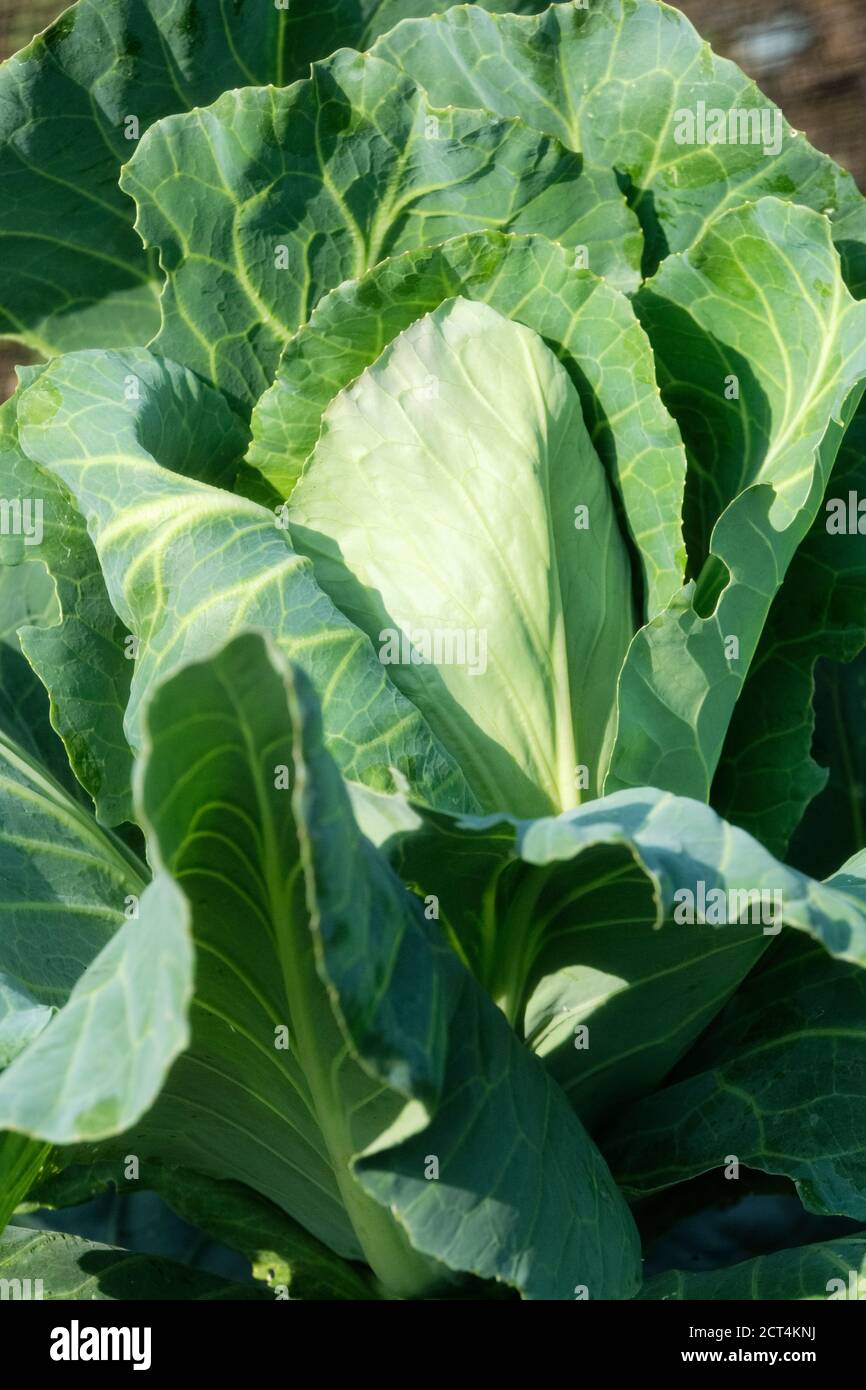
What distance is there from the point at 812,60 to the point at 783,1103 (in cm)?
159

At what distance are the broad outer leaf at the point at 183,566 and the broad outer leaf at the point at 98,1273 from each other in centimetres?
54

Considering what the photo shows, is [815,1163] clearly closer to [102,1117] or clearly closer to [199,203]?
[102,1117]

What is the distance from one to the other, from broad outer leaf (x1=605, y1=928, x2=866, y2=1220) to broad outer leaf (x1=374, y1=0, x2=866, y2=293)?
0.75 m

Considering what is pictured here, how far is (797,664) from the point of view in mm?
1407

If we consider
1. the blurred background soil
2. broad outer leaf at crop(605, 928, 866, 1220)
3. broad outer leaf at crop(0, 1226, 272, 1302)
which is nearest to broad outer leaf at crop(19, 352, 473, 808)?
broad outer leaf at crop(605, 928, 866, 1220)

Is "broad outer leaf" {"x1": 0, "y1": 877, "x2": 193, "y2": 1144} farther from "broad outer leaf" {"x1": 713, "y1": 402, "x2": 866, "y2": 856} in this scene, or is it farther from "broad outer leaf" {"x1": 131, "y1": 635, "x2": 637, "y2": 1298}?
"broad outer leaf" {"x1": 713, "y1": 402, "x2": 866, "y2": 856}

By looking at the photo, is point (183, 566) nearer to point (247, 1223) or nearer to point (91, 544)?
point (91, 544)

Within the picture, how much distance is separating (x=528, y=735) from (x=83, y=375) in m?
0.54

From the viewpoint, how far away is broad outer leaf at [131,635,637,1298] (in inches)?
30.8

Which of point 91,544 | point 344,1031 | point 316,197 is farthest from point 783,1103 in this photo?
point 316,197

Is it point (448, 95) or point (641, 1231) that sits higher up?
point (448, 95)

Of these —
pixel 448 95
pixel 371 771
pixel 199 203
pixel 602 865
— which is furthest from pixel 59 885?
pixel 448 95

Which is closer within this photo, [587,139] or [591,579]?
[591,579]
